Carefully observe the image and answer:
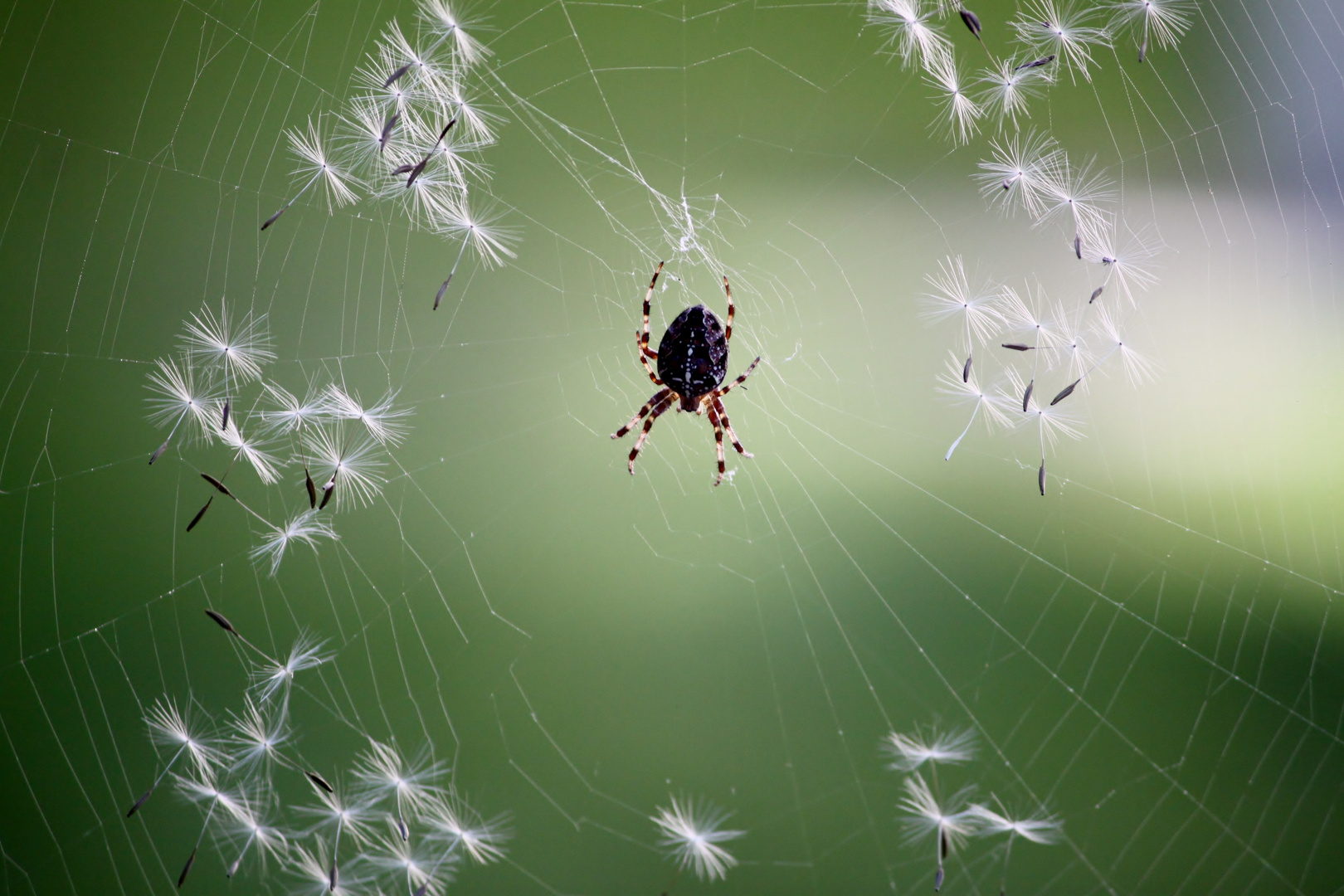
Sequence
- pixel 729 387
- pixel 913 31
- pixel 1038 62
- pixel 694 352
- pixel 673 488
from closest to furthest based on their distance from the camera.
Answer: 1. pixel 1038 62
2. pixel 913 31
3. pixel 694 352
4. pixel 729 387
5. pixel 673 488

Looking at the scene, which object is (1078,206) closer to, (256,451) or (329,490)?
(329,490)

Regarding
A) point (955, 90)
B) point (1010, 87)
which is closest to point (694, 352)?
point (955, 90)

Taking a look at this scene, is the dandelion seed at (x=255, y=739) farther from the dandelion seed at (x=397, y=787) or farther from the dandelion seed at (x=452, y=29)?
the dandelion seed at (x=452, y=29)

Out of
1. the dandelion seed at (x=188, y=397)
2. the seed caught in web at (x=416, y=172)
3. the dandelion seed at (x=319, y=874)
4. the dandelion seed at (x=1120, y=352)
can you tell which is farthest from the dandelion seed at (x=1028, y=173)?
the dandelion seed at (x=319, y=874)

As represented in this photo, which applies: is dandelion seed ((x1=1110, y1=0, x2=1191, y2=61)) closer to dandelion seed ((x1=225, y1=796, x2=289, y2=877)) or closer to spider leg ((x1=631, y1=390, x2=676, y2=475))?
spider leg ((x1=631, y1=390, x2=676, y2=475))

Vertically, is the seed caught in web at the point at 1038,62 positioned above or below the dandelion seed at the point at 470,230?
Result: above

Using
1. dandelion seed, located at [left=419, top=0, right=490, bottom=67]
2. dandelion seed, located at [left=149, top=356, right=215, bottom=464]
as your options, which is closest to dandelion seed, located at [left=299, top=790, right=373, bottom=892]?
dandelion seed, located at [left=149, top=356, right=215, bottom=464]
